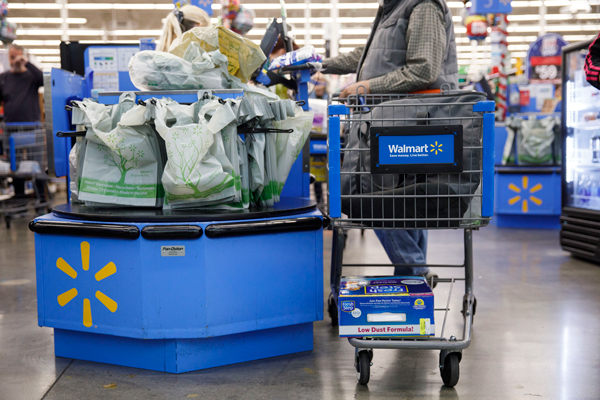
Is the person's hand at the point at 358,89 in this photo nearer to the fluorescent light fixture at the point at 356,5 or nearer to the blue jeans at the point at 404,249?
the blue jeans at the point at 404,249

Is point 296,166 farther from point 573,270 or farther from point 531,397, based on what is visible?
point 573,270

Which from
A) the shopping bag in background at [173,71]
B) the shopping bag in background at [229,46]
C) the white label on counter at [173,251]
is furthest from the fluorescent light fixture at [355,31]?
the white label on counter at [173,251]

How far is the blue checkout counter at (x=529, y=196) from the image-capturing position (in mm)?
6266

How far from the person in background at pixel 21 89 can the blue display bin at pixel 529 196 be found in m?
5.75

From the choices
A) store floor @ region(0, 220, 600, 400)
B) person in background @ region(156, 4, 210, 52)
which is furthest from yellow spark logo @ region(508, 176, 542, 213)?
person in background @ region(156, 4, 210, 52)

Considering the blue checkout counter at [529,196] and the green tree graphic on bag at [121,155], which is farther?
the blue checkout counter at [529,196]

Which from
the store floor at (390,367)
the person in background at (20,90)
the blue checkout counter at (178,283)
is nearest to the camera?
the store floor at (390,367)

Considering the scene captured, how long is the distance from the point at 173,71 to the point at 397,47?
1021mm

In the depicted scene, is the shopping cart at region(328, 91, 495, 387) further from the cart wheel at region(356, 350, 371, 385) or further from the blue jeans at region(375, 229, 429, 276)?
the blue jeans at region(375, 229, 429, 276)

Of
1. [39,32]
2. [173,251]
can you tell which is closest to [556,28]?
[39,32]

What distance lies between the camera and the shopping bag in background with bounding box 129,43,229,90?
7.80 feet

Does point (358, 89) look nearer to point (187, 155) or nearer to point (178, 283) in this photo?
point (187, 155)

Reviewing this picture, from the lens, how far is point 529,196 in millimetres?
6344

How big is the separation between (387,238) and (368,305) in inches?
29.7
